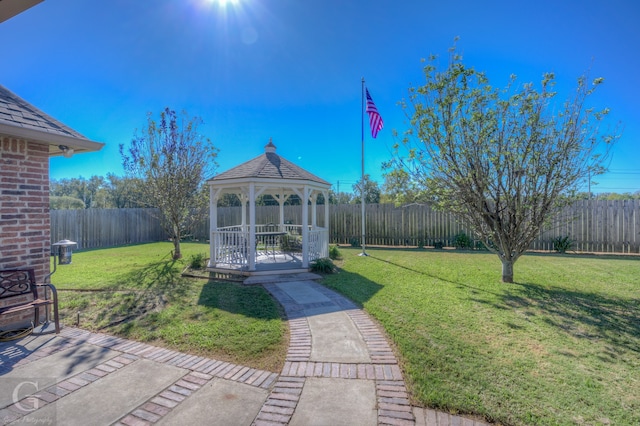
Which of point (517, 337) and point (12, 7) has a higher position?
point (12, 7)

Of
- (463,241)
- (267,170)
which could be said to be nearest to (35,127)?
(267,170)

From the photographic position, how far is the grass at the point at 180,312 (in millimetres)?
3682

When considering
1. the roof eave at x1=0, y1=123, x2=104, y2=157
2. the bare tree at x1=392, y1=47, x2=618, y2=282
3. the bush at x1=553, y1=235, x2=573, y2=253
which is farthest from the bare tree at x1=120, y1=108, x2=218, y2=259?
the bush at x1=553, y1=235, x2=573, y2=253

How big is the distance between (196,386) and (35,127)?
13.6 ft

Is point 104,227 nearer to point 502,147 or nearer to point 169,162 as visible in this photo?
point 169,162

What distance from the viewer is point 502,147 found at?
6188 mm

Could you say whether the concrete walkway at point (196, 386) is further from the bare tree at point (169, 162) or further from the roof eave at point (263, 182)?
the bare tree at point (169, 162)

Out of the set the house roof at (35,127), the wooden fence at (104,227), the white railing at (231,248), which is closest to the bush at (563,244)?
the white railing at (231,248)

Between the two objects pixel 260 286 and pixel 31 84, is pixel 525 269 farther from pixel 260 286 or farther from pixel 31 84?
pixel 31 84

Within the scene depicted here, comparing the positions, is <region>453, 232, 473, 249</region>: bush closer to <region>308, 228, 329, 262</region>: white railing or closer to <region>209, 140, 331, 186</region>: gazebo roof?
<region>308, 228, 329, 262</region>: white railing

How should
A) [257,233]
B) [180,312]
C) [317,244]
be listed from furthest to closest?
1. [317,244]
2. [257,233]
3. [180,312]

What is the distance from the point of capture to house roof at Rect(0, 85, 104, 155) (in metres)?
3.85

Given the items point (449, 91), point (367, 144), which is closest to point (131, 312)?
point (449, 91)

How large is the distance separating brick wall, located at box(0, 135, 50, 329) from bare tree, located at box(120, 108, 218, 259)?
5.95 metres
